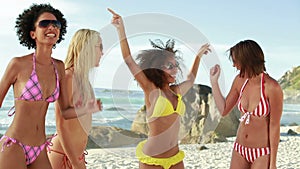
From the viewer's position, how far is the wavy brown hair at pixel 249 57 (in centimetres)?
350

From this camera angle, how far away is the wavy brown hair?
3.50 metres

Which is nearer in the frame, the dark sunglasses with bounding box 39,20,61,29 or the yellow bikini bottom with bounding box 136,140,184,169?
the dark sunglasses with bounding box 39,20,61,29

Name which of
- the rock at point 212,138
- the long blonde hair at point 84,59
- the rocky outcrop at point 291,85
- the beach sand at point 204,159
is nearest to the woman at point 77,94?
the long blonde hair at point 84,59

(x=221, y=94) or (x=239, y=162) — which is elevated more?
(x=221, y=94)

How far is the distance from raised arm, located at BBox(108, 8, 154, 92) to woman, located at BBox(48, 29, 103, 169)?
0.62 feet

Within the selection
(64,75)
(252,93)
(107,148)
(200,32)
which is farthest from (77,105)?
(252,93)

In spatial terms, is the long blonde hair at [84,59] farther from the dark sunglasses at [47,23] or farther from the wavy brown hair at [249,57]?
the wavy brown hair at [249,57]

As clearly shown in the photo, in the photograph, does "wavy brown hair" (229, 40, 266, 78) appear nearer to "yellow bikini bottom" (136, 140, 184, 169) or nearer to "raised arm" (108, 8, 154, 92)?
"raised arm" (108, 8, 154, 92)

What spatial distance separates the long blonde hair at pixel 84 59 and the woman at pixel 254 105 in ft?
3.02

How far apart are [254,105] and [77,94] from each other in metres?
1.33

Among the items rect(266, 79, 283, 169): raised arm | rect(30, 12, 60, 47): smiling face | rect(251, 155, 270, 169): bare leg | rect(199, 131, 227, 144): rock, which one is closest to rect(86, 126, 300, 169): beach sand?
rect(199, 131, 227, 144): rock

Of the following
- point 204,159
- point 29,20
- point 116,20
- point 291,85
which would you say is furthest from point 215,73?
point 291,85

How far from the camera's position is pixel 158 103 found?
3.38 metres

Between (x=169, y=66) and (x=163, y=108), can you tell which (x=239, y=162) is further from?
(x=169, y=66)
